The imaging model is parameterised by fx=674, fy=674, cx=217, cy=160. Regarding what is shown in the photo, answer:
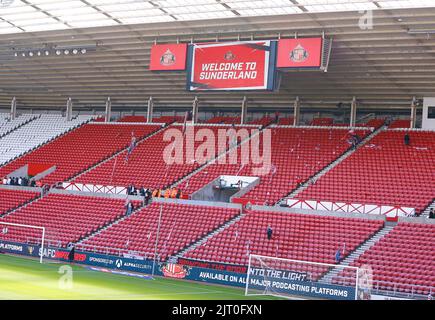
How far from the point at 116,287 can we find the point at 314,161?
18811mm

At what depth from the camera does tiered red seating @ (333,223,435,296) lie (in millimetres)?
27188

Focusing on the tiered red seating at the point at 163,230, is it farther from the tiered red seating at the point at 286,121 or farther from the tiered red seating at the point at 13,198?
the tiered red seating at the point at 286,121

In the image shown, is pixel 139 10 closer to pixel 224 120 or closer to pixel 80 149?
pixel 224 120

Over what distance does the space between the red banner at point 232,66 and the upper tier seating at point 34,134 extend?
21305 mm

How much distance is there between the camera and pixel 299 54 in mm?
35469

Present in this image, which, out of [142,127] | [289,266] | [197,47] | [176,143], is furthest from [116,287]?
[142,127]

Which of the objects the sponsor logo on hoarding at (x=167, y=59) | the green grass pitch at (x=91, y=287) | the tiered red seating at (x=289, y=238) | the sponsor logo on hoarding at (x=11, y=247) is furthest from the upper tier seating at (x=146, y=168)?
the green grass pitch at (x=91, y=287)

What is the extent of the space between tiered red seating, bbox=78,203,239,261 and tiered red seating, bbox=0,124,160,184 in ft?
36.3

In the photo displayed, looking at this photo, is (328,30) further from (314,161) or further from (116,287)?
(116,287)

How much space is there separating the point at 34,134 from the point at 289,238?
3196 centimetres

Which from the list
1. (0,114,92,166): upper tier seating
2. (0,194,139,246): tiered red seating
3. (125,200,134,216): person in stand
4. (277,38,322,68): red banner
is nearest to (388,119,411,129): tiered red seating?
(277,38,322,68): red banner

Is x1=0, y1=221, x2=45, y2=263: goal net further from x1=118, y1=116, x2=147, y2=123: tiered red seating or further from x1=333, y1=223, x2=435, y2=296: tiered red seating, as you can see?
x1=333, y1=223, x2=435, y2=296: tiered red seating

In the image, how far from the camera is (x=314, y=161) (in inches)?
1626
